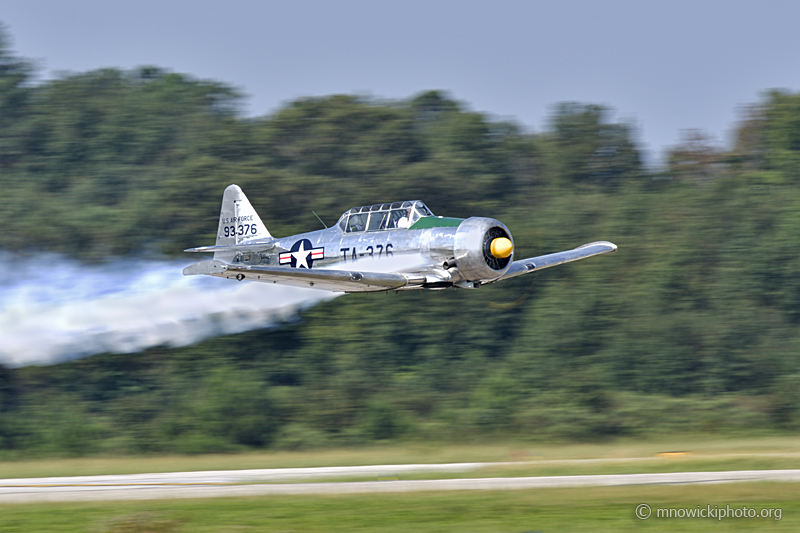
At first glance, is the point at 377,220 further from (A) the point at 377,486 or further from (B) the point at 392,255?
(A) the point at 377,486

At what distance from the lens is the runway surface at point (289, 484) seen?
2256 centimetres

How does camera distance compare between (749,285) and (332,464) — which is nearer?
(332,464)

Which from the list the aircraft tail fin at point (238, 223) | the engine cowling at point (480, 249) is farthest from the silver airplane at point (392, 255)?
the aircraft tail fin at point (238, 223)

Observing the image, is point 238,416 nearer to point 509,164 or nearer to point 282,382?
point 282,382

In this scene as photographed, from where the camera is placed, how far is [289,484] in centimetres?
2464

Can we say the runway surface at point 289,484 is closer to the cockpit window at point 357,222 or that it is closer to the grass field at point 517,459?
the grass field at point 517,459

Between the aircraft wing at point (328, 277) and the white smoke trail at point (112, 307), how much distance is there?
11.1ft

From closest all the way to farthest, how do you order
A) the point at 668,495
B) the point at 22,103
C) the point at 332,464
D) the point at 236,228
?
the point at 668,495 < the point at 236,228 < the point at 332,464 < the point at 22,103

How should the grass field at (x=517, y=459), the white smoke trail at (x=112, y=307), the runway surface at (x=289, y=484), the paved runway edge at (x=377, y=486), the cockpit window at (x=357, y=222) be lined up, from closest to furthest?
the paved runway edge at (x=377, y=486)
the runway surface at (x=289, y=484)
the cockpit window at (x=357, y=222)
the grass field at (x=517, y=459)
the white smoke trail at (x=112, y=307)

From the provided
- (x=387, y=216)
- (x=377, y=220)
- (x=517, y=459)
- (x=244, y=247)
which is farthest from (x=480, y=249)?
(x=517, y=459)

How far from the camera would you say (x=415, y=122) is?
53938mm

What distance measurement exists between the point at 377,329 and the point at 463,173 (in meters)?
9.74

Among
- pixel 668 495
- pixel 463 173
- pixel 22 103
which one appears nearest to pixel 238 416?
pixel 463 173

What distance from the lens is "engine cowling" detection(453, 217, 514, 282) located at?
21312 mm
